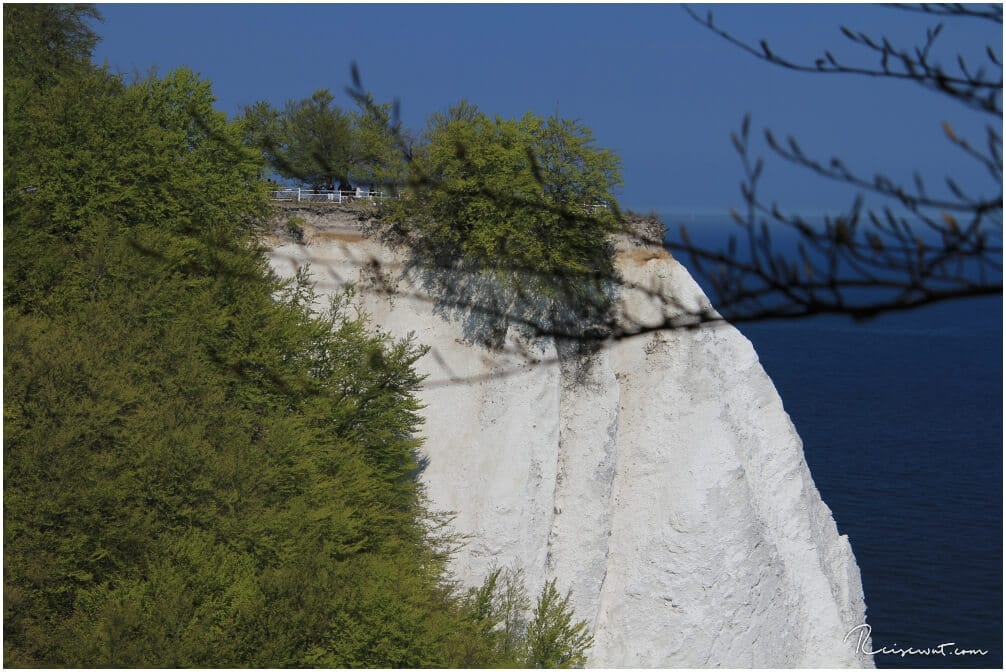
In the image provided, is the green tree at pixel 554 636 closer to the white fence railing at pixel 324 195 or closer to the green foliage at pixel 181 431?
the green foliage at pixel 181 431

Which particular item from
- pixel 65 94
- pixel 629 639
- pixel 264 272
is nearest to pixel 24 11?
pixel 65 94

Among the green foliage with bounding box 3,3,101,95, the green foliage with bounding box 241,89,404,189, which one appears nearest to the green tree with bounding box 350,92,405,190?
the green foliage with bounding box 241,89,404,189

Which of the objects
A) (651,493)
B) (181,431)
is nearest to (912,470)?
(651,493)

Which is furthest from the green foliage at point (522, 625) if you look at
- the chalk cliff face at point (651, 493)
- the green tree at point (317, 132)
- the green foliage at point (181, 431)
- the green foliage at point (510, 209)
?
the green tree at point (317, 132)

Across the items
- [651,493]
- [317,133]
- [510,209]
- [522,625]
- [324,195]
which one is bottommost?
[522,625]

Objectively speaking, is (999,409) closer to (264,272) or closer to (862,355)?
(862,355)

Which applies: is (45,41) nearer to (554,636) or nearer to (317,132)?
(317,132)
